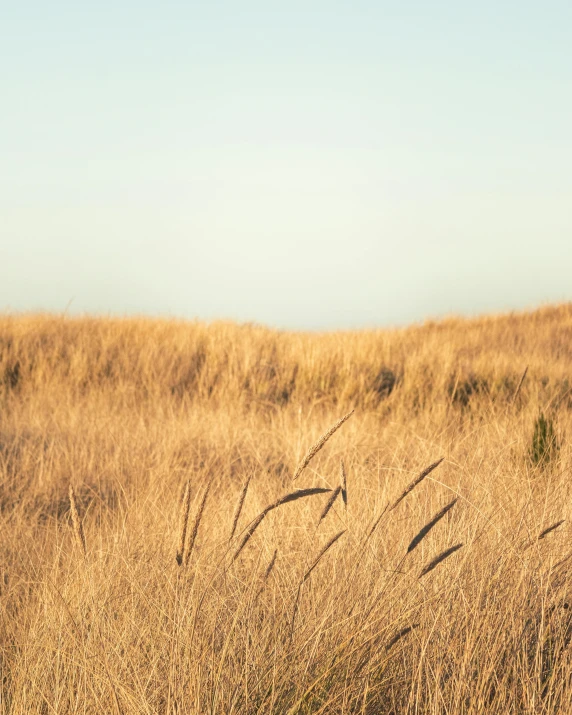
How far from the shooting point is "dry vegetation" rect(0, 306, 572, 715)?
4.73 feet

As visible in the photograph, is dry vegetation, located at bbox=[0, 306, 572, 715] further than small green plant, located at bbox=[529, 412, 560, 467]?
No

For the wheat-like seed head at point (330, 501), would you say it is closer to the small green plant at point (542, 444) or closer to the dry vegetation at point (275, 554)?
the dry vegetation at point (275, 554)

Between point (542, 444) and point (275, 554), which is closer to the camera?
point (275, 554)

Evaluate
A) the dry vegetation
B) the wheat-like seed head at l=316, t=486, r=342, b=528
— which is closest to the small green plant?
the dry vegetation

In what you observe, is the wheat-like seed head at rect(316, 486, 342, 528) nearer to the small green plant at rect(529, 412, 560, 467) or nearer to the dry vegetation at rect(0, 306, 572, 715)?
the dry vegetation at rect(0, 306, 572, 715)

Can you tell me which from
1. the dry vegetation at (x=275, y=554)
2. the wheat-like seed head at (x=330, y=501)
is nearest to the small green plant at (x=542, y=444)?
the dry vegetation at (x=275, y=554)

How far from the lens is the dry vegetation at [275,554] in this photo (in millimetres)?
1441

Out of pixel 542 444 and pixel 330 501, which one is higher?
pixel 330 501

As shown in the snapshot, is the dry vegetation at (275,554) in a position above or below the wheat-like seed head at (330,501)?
below

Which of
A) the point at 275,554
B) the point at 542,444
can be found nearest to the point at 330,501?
the point at 275,554

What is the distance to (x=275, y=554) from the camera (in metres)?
1.34

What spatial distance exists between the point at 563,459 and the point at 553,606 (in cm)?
170

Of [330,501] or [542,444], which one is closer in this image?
[330,501]

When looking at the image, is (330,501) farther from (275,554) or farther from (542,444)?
(542,444)
